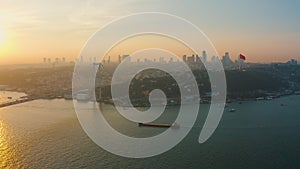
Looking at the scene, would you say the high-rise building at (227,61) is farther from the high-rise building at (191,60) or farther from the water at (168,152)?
the water at (168,152)

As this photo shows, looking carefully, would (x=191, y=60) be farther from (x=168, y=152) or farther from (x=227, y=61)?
(x=168, y=152)

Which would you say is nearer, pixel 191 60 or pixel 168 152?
pixel 168 152

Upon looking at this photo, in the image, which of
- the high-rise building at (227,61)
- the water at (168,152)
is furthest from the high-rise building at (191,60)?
the water at (168,152)

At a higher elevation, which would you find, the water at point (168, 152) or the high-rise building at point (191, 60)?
the high-rise building at point (191, 60)

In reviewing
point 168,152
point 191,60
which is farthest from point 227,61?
point 168,152

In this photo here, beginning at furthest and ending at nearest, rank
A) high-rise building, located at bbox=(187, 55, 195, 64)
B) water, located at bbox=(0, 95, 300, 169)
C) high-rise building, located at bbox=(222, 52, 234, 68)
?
high-rise building, located at bbox=(222, 52, 234, 68) < high-rise building, located at bbox=(187, 55, 195, 64) < water, located at bbox=(0, 95, 300, 169)

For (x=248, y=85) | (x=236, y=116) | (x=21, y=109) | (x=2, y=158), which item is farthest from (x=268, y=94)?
(x=2, y=158)

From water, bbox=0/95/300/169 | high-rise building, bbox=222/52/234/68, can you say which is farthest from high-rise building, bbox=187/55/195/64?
water, bbox=0/95/300/169

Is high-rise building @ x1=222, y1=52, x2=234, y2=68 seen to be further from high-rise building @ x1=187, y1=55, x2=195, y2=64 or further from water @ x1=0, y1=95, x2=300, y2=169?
water @ x1=0, y1=95, x2=300, y2=169

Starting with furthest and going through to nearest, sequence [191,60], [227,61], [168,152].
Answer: [227,61]
[191,60]
[168,152]
